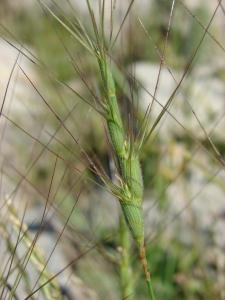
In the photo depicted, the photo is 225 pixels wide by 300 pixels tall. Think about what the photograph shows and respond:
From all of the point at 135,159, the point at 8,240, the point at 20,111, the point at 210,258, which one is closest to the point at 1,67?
the point at 20,111

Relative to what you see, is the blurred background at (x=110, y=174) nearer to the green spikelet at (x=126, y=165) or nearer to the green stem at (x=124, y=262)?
the green stem at (x=124, y=262)

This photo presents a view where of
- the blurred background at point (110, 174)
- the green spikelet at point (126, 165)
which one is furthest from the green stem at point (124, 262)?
the green spikelet at point (126, 165)

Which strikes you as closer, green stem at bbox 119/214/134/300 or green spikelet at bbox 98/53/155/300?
green spikelet at bbox 98/53/155/300

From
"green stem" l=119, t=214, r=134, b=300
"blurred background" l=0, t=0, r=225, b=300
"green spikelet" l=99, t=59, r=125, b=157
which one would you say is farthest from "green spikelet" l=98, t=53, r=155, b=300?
"green stem" l=119, t=214, r=134, b=300

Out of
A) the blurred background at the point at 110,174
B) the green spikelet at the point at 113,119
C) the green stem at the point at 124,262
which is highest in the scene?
the blurred background at the point at 110,174

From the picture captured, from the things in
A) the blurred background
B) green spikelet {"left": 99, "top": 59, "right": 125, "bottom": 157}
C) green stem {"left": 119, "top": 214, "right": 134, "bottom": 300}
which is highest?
the blurred background

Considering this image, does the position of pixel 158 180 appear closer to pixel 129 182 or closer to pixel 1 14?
pixel 129 182

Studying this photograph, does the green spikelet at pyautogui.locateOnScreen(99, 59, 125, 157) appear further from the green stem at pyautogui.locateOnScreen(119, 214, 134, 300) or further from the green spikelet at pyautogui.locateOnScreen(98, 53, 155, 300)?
the green stem at pyautogui.locateOnScreen(119, 214, 134, 300)

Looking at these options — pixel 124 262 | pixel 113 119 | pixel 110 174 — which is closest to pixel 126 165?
pixel 113 119

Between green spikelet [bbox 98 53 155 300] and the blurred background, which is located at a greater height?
the blurred background
